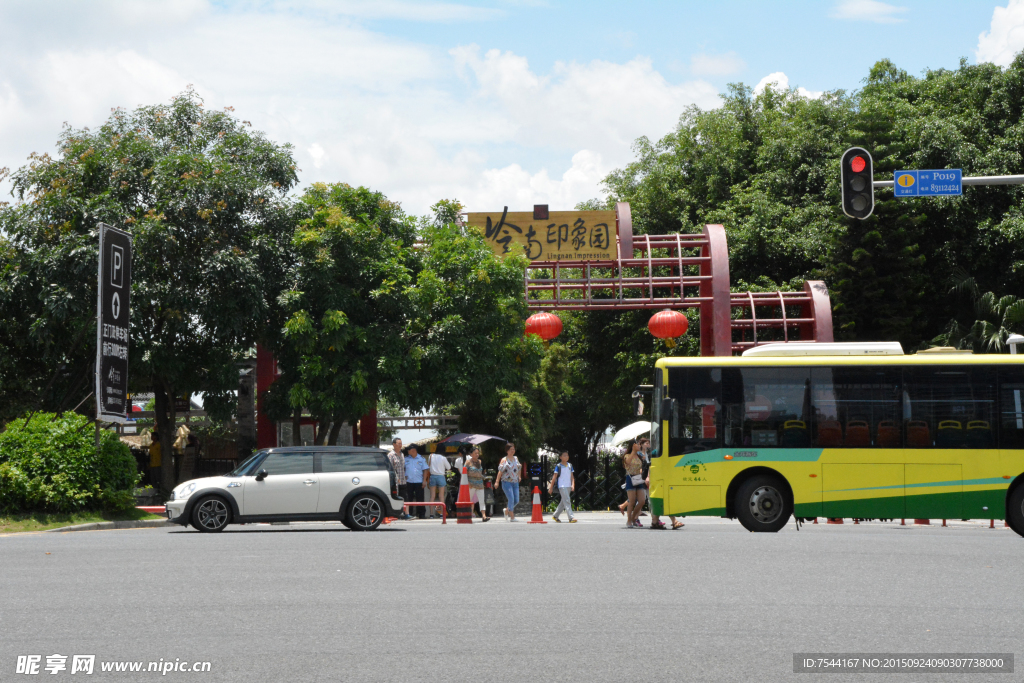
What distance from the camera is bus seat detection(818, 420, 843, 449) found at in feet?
56.9

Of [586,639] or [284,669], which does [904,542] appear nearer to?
[586,639]

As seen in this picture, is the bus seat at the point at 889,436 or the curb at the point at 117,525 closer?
the bus seat at the point at 889,436

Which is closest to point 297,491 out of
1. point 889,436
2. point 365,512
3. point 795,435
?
point 365,512

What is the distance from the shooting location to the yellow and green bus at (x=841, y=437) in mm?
16969

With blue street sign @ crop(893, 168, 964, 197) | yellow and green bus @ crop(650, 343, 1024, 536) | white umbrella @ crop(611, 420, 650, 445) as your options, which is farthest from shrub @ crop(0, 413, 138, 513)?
blue street sign @ crop(893, 168, 964, 197)

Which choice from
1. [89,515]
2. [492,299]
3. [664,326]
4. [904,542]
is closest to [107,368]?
[89,515]

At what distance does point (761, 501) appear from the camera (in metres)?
17.5

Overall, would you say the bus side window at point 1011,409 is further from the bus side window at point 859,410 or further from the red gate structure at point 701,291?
the red gate structure at point 701,291

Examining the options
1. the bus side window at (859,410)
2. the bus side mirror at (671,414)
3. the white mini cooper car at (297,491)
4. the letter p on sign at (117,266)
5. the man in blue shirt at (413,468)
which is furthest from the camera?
the man in blue shirt at (413,468)

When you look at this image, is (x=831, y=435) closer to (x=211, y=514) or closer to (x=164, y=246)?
(x=211, y=514)

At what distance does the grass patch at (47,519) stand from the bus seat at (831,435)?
1425cm

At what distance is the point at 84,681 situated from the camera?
7473mm

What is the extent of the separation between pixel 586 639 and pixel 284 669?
2.41 m

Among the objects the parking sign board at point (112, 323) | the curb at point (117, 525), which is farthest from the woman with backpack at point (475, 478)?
the parking sign board at point (112, 323)
